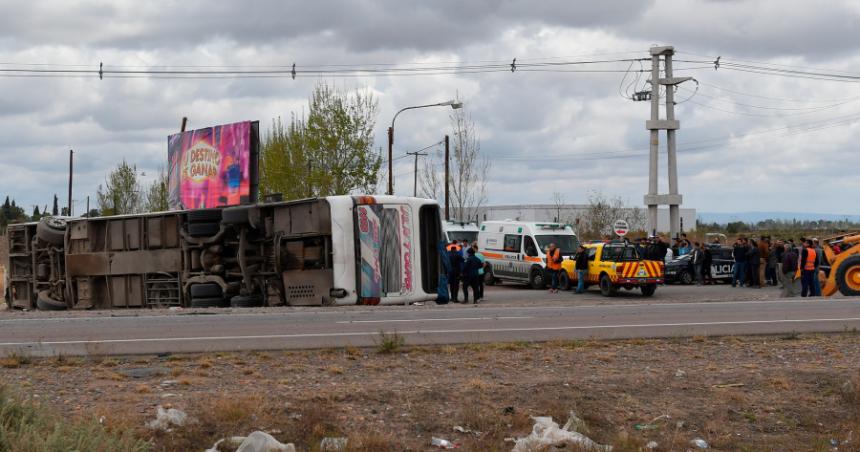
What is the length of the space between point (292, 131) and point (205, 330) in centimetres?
3137

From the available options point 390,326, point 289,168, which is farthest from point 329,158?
point 390,326

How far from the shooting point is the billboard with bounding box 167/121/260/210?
29.8 m

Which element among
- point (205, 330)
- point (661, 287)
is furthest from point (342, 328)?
point (661, 287)

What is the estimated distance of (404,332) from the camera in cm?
1417

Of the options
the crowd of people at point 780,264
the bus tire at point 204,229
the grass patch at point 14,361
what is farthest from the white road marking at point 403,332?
the crowd of people at point 780,264

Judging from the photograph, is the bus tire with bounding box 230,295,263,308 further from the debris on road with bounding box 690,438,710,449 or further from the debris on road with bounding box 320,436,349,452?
the debris on road with bounding box 690,438,710,449

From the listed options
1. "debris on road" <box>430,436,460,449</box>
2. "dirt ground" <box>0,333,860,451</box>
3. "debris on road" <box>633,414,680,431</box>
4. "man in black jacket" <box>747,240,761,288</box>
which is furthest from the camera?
"man in black jacket" <box>747,240,761,288</box>

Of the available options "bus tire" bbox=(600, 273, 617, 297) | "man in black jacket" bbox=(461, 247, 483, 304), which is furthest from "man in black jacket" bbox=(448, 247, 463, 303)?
"bus tire" bbox=(600, 273, 617, 297)

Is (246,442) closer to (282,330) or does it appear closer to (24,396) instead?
(24,396)

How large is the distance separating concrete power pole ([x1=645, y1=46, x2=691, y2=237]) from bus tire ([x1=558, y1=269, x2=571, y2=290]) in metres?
15.4

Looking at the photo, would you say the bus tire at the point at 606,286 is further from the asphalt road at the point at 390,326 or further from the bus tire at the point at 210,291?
the bus tire at the point at 210,291

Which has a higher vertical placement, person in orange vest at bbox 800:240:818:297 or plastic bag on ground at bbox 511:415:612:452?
person in orange vest at bbox 800:240:818:297

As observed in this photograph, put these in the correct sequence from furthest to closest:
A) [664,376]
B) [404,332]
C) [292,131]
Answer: [292,131]
[404,332]
[664,376]

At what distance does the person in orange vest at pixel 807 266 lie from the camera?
998 inches
